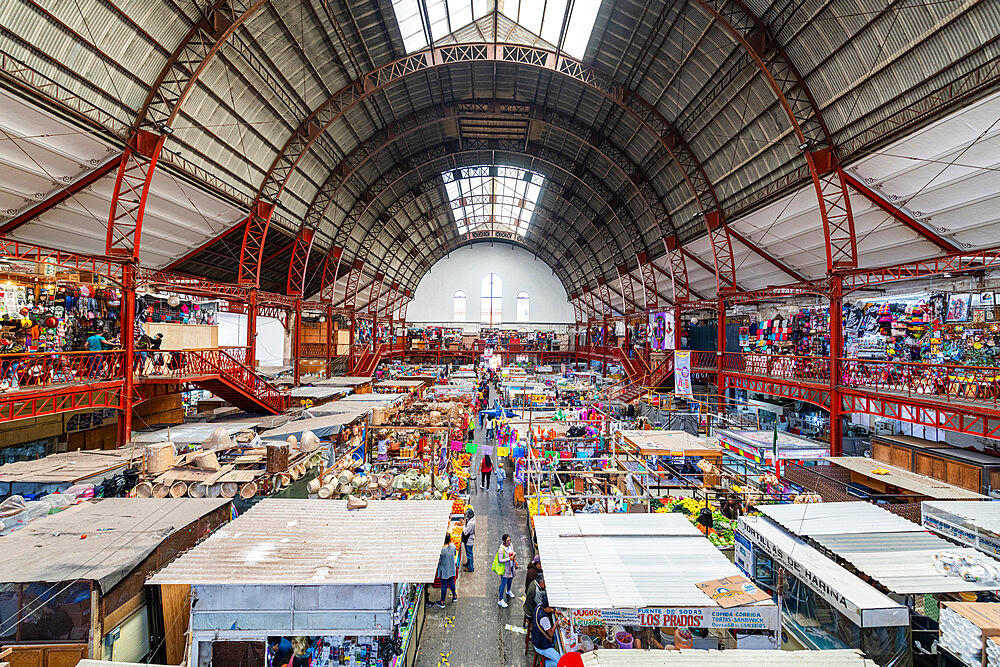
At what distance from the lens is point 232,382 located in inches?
645

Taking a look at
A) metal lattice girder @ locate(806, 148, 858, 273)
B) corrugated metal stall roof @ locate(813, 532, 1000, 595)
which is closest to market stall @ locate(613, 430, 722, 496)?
corrugated metal stall roof @ locate(813, 532, 1000, 595)

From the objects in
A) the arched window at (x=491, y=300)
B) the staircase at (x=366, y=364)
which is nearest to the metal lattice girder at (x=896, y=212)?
the staircase at (x=366, y=364)

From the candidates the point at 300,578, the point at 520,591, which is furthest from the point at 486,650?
the point at 300,578

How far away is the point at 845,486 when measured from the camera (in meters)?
10.1

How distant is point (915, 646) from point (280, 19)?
20.8 metres

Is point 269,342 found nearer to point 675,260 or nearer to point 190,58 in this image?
point 190,58

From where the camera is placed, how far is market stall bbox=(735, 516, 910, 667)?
15.7 ft

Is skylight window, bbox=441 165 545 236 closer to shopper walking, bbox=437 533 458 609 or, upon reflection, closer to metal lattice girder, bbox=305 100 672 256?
metal lattice girder, bbox=305 100 672 256

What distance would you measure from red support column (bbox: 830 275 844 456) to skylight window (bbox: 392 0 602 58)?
1304 centimetres

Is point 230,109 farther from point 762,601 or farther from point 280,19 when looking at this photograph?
point 762,601

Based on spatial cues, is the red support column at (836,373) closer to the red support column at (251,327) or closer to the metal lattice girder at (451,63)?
the metal lattice girder at (451,63)

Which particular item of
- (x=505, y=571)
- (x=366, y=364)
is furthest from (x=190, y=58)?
(x=366, y=364)

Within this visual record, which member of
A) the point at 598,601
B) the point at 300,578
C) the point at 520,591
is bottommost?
the point at 520,591

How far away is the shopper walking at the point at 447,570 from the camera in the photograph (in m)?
8.00
